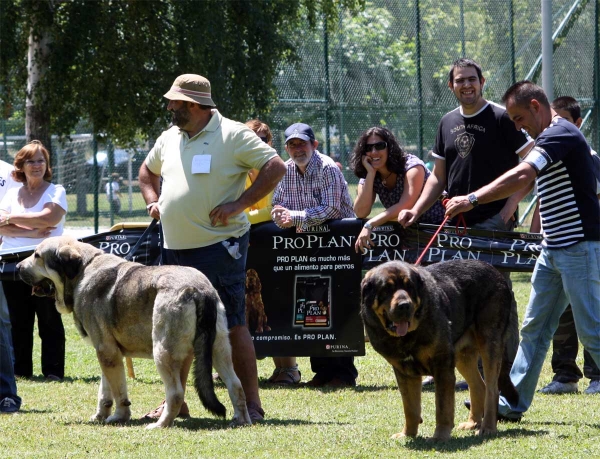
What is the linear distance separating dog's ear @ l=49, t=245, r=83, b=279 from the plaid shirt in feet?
7.05

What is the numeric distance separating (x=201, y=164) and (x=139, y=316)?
3.70 ft

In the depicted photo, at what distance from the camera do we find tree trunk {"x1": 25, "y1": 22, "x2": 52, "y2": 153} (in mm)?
14719

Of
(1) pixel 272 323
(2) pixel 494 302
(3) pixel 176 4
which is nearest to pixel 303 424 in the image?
(2) pixel 494 302

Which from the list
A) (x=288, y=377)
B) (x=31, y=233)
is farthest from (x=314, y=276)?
(x=31, y=233)

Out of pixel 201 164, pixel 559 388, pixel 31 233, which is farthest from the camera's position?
pixel 31 233

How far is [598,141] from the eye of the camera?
20.0 meters

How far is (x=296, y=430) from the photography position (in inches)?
232

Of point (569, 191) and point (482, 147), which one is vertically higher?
point (482, 147)

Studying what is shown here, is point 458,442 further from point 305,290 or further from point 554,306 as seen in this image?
point 305,290

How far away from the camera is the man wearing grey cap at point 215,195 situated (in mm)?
6293

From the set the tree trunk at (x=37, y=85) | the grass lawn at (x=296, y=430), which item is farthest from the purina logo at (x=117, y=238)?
the tree trunk at (x=37, y=85)

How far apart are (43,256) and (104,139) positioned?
1000cm

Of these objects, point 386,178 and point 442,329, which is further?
point 386,178

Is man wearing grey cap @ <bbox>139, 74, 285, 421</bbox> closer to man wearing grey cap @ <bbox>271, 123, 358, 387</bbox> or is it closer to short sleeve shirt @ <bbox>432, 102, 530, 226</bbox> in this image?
man wearing grey cap @ <bbox>271, 123, 358, 387</bbox>
